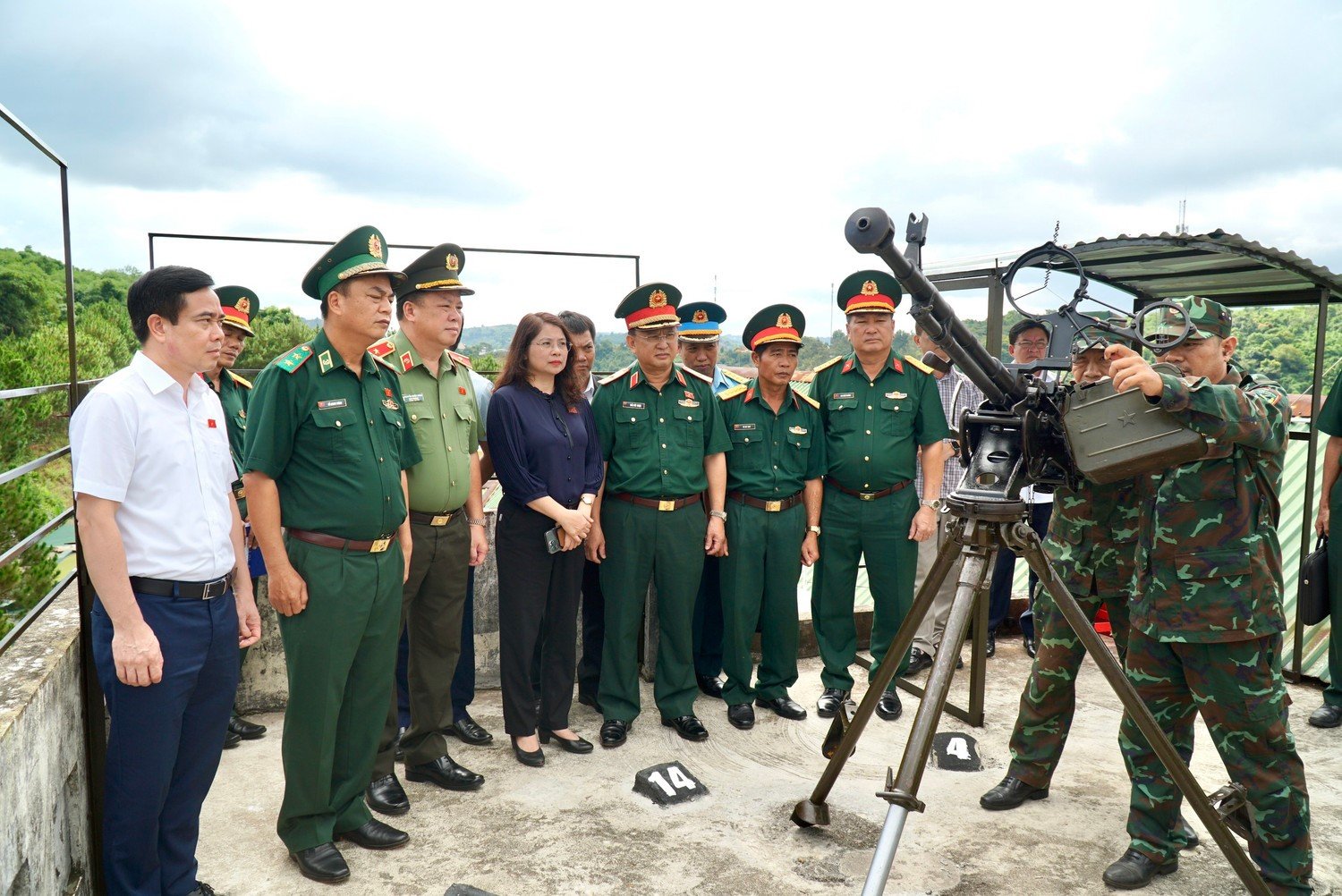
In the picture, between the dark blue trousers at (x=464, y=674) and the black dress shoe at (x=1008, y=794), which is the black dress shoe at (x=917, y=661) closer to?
the black dress shoe at (x=1008, y=794)

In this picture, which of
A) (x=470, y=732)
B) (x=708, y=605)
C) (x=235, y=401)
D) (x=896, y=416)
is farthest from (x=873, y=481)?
(x=235, y=401)

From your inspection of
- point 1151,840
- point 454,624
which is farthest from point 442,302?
point 1151,840

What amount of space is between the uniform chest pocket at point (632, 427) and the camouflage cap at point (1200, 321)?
7.22 feet

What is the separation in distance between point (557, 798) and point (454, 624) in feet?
2.71

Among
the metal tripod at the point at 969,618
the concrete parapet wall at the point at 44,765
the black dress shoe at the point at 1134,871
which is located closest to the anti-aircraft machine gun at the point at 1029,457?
the metal tripod at the point at 969,618

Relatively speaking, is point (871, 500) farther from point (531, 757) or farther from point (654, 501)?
point (531, 757)

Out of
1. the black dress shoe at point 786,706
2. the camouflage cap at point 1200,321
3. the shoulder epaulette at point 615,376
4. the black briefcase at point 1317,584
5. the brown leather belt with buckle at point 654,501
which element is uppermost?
the camouflage cap at point 1200,321

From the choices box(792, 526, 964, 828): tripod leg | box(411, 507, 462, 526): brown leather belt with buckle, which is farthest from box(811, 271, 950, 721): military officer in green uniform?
box(411, 507, 462, 526): brown leather belt with buckle

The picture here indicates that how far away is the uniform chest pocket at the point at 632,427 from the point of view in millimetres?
4410

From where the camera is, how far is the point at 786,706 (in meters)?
4.74

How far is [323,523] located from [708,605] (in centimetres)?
242

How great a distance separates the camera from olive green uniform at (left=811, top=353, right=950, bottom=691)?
185 inches

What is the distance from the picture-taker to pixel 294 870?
3.19 m

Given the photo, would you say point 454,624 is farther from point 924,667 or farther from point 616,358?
point 924,667
